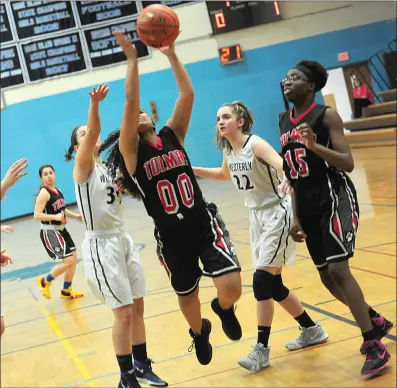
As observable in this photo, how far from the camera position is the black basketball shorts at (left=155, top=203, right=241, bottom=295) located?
386cm

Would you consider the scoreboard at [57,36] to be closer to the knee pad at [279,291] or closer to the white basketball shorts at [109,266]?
A: the white basketball shorts at [109,266]

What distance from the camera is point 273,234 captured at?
16.4ft

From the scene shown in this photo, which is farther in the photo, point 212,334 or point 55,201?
point 212,334

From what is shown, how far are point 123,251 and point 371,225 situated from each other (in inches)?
255

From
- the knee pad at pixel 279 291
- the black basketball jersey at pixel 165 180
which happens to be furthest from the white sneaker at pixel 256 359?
the black basketball jersey at pixel 165 180

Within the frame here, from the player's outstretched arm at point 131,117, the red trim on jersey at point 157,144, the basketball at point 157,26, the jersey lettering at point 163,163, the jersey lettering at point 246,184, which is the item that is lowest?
the jersey lettering at point 246,184

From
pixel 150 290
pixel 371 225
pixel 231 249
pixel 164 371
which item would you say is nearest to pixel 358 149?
pixel 371 225

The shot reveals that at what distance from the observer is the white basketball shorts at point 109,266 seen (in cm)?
447

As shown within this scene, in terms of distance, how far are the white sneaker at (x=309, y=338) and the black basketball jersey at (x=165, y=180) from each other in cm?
232

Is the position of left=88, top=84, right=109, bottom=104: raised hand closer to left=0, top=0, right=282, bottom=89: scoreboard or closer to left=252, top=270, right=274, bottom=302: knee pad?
left=252, top=270, right=274, bottom=302: knee pad

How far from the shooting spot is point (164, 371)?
18.7 feet

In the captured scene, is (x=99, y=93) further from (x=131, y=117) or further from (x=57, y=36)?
(x=57, y=36)

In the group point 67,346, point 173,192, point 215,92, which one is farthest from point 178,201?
point 215,92

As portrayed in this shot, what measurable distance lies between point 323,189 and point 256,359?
59.3 inches
